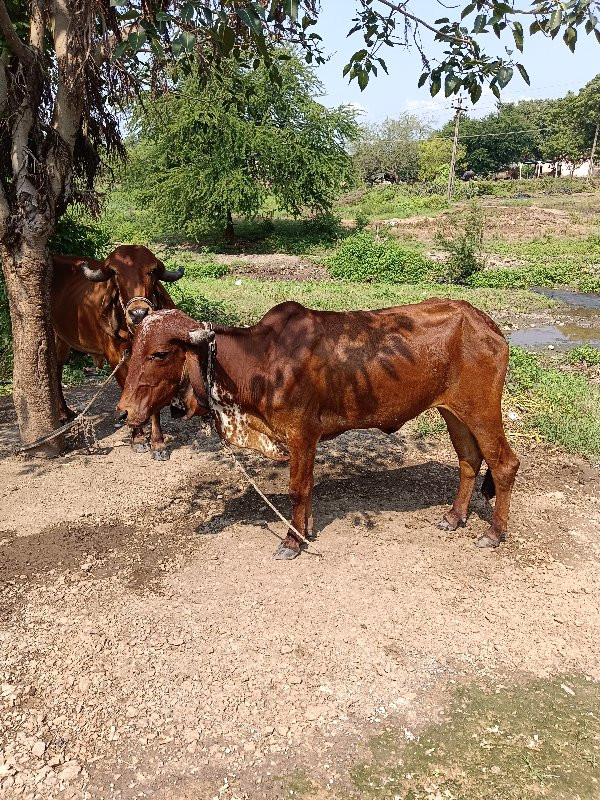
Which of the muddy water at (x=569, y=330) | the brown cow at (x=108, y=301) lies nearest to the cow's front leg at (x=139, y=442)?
the brown cow at (x=108, y=301)

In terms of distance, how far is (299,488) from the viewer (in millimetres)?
5094

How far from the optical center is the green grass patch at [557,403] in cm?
754

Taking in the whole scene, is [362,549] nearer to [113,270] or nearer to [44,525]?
[44,525]

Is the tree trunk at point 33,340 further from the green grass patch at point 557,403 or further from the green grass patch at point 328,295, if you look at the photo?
the green grass patch at point 328,295

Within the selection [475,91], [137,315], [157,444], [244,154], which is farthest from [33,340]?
[244,154]

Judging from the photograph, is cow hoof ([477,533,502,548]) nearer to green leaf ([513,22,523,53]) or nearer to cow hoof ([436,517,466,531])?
cow hoof ([436,517,466,531])

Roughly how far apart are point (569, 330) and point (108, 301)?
1141 centimetres

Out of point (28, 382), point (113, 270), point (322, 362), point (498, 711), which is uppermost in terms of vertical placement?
point (113, 270)

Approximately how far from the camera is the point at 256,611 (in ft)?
15.0

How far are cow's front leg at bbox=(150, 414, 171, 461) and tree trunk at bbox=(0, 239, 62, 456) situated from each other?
0.98 meters

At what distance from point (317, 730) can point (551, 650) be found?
5.57ft

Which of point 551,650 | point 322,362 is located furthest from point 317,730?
point 322,362

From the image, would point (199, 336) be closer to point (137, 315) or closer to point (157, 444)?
point (137, 315)

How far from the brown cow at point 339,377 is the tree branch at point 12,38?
3170 mm
